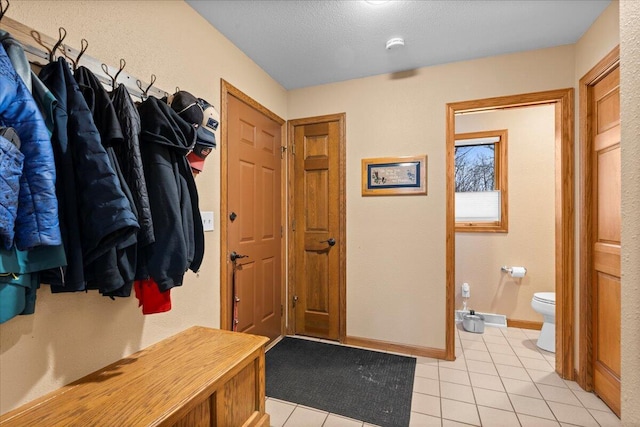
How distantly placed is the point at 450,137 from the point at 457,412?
6.61 feet

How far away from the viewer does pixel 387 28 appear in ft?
6.64

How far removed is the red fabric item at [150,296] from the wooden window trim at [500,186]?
316 cm

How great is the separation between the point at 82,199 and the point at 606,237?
2839 millimetres

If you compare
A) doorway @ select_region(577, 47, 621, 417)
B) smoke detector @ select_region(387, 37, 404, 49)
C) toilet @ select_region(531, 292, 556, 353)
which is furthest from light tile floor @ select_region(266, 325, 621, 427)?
smoke detector @ select_region(387, 37, 404, 49)

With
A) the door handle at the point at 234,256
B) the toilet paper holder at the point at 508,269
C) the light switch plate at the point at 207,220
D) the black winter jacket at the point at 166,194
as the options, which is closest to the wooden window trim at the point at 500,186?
the toilet paper holder at the point at 508,269

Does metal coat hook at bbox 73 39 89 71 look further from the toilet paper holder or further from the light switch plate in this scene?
the toilet paper holder

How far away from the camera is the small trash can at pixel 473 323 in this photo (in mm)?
3018

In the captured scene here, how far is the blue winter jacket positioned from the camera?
83 cm

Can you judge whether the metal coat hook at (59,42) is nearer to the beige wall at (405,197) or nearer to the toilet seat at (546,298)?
the beige wall at (405,197)

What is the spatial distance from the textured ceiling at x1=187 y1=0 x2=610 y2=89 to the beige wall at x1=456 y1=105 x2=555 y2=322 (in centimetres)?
107

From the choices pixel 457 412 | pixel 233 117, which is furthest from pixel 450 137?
pixel 457 412

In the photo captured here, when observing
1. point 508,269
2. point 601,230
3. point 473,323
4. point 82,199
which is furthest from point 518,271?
point 82,199

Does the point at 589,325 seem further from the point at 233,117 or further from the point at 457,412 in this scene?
the point at 233,117

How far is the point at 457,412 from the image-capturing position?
5.82ft
